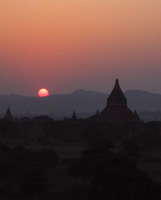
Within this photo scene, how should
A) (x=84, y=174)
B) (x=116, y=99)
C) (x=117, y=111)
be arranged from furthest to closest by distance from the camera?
(x=116, y=99), (x=117, y=111), (x=84, y=174)

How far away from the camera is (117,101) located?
266 feet

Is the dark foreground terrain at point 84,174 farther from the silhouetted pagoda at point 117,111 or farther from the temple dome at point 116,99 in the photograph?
the temple dome at point 116,99

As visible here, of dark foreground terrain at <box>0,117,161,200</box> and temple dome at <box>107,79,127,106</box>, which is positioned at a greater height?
temple dome at <box>107,79,127,106</box>

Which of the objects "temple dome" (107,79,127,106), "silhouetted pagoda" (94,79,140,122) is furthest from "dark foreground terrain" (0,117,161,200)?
"temple dome" (107,79,127,106)

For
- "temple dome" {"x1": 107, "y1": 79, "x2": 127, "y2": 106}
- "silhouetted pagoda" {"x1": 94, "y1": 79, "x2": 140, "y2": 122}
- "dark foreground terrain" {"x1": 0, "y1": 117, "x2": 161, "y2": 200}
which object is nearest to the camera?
"dark foreground terrain" {"x1": 0, "y1": 117, "x2": 161, "y2": 200}

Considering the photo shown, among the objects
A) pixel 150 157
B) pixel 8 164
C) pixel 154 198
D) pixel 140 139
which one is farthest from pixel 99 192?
pixel 140 139

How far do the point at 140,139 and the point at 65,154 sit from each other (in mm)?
11886

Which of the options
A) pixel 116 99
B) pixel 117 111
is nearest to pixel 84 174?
pixel 117 111

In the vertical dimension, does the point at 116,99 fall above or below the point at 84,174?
above

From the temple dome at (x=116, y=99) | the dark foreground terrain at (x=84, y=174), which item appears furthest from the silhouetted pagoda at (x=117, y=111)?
the dark foreground terrain at (x=84, y=174)

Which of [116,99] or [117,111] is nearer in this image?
[117,111]

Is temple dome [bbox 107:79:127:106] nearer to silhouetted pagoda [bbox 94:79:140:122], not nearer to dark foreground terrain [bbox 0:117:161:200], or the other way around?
silhouetted pagoda [bbox 94:79:140:122]

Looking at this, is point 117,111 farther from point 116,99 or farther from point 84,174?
point 84,174

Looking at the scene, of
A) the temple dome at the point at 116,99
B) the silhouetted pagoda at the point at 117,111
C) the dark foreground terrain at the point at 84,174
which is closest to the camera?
the dark foreground terrain at the point at 84,174
